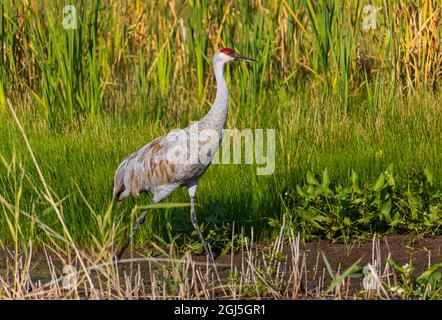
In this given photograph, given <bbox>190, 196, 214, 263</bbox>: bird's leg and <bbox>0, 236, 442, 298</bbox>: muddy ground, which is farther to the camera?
<bbox>190, 196, 214, 263</bbox>: bird's leg

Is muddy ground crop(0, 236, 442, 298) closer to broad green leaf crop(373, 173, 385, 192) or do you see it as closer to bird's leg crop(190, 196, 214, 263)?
bird's leg crop(190, 196, 214, 263)

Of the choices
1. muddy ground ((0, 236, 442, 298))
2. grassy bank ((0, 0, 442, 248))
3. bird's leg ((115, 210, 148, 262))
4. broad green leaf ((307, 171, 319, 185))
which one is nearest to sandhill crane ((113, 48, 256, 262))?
bird's leg ((115, 210, 148, 262))

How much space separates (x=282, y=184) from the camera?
584 cm

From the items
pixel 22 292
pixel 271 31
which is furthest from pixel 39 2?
pixel 22 292

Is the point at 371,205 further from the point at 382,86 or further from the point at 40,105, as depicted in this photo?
the point at 40,105

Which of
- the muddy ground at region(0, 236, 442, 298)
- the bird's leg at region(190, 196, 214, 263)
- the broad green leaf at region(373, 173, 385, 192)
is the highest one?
the broad green leaf at region(373, 173, 385, 192)

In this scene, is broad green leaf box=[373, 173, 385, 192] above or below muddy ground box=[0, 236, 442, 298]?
above

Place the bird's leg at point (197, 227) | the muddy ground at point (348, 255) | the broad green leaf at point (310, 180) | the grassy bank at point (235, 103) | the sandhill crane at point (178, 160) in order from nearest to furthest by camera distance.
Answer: the muddy ground at point (348, 255), the bird's leg at point (197, 227), the sandhill crane at point (178, 160), the broad green leaf at point (310, 180), the grassy bank at point (235, 103)

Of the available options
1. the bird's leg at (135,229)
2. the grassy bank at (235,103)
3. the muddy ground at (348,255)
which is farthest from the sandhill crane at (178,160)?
the muddy ground at (348,255)

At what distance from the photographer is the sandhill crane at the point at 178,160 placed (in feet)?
17.4

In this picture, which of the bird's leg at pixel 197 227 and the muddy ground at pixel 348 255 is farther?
the bird's leg at pixel 197 227

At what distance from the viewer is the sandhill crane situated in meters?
5.30

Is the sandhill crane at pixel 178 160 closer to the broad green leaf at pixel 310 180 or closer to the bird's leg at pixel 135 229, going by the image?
the bird's leg at pixel 135 229
